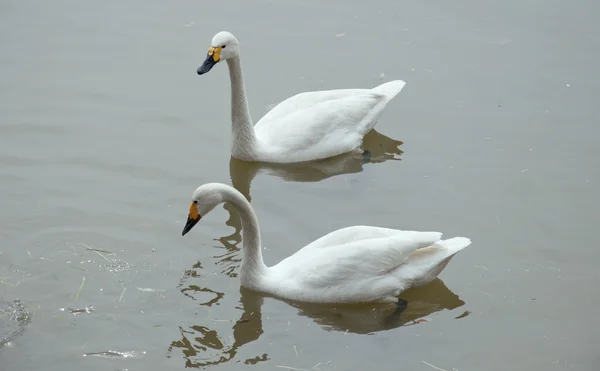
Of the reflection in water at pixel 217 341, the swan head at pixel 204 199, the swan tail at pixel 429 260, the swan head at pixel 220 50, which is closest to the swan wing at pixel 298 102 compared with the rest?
the swan head at pixel 220 50

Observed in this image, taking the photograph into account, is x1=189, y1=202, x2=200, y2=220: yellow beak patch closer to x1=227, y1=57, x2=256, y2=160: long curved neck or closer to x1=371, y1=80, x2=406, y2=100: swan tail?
x1=227, y1=57, x2=256, y2=160: long curved neck

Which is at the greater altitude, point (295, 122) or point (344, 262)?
point (295, 122)

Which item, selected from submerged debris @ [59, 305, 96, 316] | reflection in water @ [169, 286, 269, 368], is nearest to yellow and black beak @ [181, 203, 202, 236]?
reflection in water @ [169, 286, 269, 368]

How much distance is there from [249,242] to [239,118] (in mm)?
2595

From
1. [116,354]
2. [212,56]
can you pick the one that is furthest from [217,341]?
[212,56]

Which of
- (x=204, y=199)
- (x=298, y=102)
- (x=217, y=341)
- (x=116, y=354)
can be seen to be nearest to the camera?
(x=116, y=354)

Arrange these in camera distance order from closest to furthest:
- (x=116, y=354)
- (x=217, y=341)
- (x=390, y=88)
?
(x=116, y=354) → (x=217, y=341) → (x=390, y=88)

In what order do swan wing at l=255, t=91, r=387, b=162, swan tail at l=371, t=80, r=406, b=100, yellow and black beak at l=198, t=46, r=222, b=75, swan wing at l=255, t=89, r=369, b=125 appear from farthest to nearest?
swan tail at l=371, t=80, r=406, b=100
swan wing at l=255, t=89, r=369, b=125
swan wing at l=255, t=91, r=387, b=162
yellow and black beak at l=198, t=46, r=222, b=75

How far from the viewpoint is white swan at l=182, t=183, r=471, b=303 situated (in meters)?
8.55

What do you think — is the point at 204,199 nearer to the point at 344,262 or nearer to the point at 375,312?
the point at 344,262

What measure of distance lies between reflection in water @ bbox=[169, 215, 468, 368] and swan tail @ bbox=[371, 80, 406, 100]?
341cm

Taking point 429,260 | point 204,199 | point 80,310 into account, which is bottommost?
point 80,310

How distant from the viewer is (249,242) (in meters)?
8.73

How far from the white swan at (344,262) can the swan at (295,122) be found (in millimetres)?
2367
